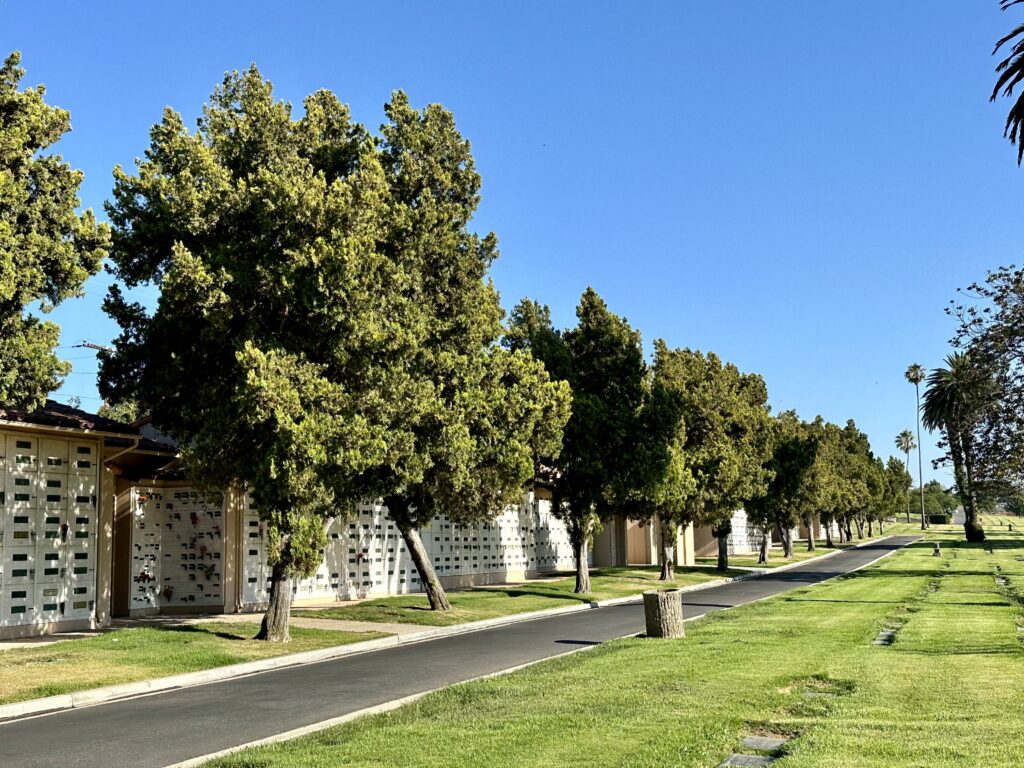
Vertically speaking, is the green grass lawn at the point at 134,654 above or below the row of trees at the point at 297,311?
below

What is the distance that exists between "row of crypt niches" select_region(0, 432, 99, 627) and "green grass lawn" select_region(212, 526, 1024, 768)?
442 inches

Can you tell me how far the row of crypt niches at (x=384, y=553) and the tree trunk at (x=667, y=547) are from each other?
5.80 m

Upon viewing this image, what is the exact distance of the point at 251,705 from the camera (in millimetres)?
11336

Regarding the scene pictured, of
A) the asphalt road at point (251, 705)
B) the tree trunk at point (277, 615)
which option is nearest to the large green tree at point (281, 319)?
the tree trunk at point (277, 615)

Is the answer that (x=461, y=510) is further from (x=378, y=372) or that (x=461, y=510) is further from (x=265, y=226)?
(x=265, y=226)

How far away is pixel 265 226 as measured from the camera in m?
17.0

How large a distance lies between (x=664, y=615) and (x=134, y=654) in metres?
9.00

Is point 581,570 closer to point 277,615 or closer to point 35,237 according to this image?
point 277,615

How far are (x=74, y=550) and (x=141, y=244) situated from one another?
6682 mm

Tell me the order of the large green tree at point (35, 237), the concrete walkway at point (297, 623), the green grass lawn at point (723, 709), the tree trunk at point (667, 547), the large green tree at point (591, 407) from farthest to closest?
1. the tree trunk at point (667, 547)
2. the large green tree at point (591, 407)
3. the concrete walkway at point (297, 623)
4. the large green tree at point (35, 237)
5. the green grass lawn at point (723, 709)

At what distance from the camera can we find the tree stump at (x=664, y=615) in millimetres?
16094

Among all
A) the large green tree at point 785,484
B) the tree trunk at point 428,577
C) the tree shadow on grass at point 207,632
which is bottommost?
the tree shadow on grass at point 207,632

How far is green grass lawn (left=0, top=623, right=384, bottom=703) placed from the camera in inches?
507

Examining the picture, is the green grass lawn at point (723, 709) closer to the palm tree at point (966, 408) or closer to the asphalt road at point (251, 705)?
the asphalt road at point (251, 705)
